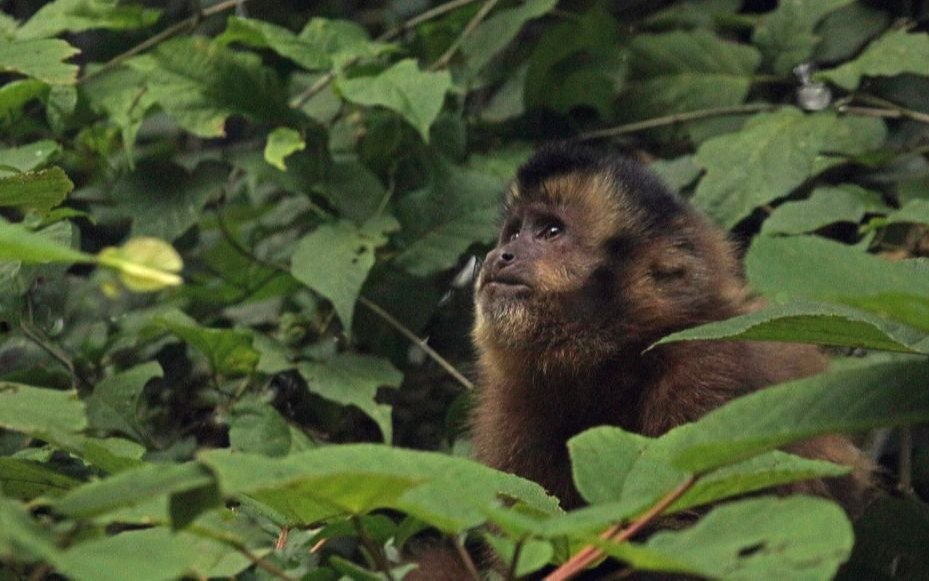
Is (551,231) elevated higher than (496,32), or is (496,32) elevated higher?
(496,32)

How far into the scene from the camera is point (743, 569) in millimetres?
A: 1654

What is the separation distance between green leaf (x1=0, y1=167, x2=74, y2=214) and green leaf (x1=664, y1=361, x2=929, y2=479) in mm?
1454

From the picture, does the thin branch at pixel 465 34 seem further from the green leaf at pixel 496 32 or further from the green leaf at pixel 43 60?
the green leaf at pixel 43 60

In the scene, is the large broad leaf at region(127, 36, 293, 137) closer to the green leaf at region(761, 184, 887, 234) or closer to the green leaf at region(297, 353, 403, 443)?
the green leaf at region(297, 353, 403, 443)

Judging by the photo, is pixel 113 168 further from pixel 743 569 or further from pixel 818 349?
pixel 743 569

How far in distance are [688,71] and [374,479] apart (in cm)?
386

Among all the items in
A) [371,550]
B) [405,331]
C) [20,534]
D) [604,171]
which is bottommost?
[405,331]

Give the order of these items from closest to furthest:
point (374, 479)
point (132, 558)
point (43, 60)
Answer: point (132, 558)
point (374, 479)
point (43, 60)

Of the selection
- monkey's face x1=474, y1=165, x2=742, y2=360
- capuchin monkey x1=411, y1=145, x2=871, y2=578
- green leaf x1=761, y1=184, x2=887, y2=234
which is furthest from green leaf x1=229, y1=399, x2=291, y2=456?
green leaf x1=761, y1=184, x2=887, y2=234

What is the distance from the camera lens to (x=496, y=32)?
5227 mm

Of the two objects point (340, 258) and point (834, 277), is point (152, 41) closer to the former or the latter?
point (340, 258)

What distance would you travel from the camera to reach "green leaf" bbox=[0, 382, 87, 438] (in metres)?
2.65

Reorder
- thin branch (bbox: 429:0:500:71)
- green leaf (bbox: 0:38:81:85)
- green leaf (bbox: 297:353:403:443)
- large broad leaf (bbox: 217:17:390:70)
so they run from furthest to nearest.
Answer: thin branch (bbox: 429:0:500:71) → large broad leaf (bbox: 217:17:390:70) → green leaf (bbox: 297:353:403:443) → green leaf (bbox: 0:38:81:85)

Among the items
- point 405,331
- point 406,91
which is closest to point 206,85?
point 406,91
